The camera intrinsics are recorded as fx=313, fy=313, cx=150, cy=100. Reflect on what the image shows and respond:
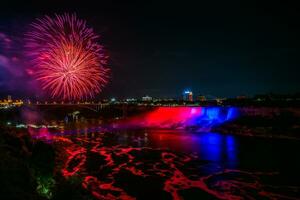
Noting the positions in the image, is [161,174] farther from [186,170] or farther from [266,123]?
[266,123]

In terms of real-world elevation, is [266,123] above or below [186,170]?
above

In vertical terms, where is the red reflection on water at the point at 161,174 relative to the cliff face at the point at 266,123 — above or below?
below

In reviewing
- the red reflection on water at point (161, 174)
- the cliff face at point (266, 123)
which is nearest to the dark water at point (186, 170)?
the red reflection on water at point (161, 174)

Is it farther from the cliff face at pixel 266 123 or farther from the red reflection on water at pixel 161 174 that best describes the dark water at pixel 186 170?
the cliff face at pixel 266 123

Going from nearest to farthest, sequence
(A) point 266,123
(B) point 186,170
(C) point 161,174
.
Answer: (C) point 161,174, (B) point 186,170, (A) point 266,123

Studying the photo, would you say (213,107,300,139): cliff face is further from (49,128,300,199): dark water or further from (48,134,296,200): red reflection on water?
(48,134,296,200): red reflection on water

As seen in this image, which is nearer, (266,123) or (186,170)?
A: (186,170)

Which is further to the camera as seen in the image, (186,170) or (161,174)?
(186,170)

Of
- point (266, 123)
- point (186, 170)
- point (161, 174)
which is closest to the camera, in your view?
point (161, 174)

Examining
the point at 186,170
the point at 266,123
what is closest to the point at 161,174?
the point at 186,170
